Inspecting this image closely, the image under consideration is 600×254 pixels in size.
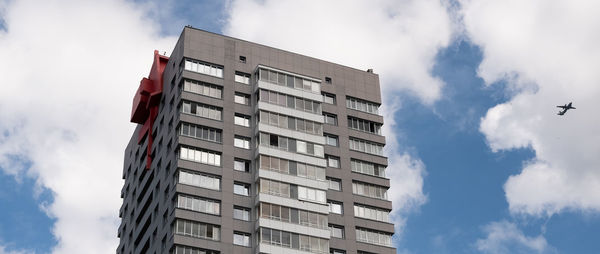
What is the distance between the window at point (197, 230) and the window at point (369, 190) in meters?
21.9

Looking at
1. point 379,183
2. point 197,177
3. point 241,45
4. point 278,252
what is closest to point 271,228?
point 278,252

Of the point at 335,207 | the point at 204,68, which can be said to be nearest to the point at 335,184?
the point at 335,207

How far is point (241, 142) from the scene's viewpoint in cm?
11925

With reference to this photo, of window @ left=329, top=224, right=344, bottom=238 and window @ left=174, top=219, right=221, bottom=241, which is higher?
window @ left=329, top=224, right=344, bottom=238

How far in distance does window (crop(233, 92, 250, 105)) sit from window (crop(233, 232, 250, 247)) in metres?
20.1

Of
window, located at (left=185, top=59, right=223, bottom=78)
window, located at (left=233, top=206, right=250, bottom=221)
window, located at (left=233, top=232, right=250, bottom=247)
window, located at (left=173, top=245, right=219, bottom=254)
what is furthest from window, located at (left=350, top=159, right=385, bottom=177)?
window, located at (left=173, top=245, right=219, bottom=254)

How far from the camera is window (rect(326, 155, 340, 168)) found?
406ft

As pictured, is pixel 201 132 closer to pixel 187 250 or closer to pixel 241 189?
pixel 241 189

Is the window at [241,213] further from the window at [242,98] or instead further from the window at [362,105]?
the window at [362,105]

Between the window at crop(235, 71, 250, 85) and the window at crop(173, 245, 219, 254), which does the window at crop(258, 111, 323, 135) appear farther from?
the window at crop(173, 245, 219, 254)

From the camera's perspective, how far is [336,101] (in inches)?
5143

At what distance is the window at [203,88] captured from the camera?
120750 mm

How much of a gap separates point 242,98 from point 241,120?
148 inches

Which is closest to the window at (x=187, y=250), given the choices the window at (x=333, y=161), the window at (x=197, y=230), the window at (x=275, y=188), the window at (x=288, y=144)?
the window at (x=197, y=230)
